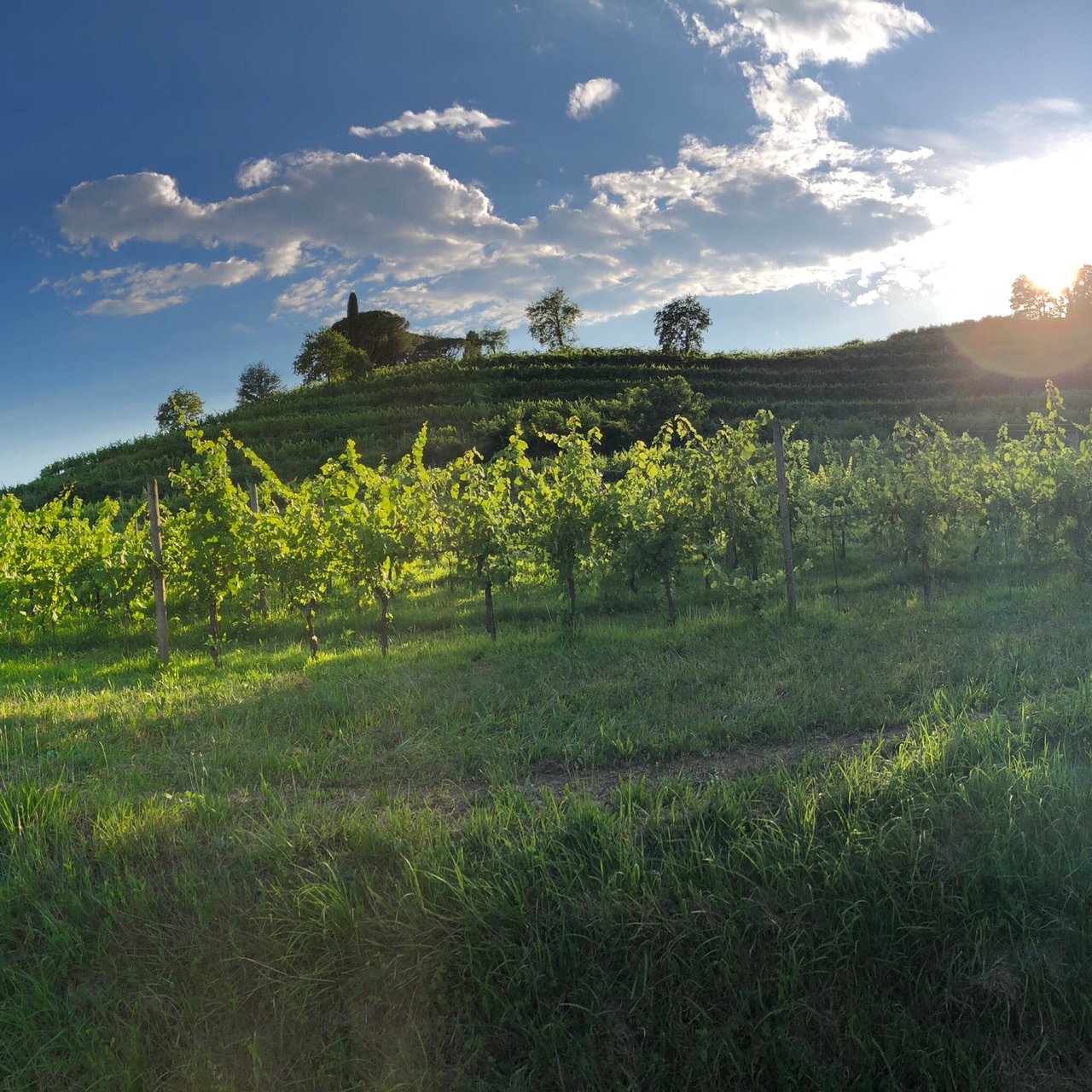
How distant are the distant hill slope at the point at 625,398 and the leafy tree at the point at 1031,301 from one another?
25.5ft

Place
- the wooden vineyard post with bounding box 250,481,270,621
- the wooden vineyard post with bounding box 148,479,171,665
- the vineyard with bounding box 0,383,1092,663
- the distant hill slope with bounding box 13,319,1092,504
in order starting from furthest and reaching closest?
the distant hill slope with bounding box 13,319,1092,504 → the wooden vineyard post with bounding box 250,481,270,621 → the vineyard with bounding box 0,383,1092,663 → the wooden vineyard post with bounding box 148,479,171,665

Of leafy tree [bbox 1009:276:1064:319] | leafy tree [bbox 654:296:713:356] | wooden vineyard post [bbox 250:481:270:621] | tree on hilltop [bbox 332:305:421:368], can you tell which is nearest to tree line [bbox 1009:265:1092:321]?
leafy tree [bbox 1009:276:1064:319]

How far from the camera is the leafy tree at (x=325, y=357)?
5925cm

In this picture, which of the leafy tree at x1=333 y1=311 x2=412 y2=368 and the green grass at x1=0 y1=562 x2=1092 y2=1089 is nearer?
the green grass at x1=0 y1=562 x2=1092 y2=1089

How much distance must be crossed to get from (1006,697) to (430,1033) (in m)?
5.10

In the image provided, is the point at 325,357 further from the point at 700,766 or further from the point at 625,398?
the point at 700,766

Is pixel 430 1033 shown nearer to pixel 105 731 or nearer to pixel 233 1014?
pixel 233 1014

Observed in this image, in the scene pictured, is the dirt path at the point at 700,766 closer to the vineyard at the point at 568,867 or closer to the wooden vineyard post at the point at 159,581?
the vineyard at the point at 568,867

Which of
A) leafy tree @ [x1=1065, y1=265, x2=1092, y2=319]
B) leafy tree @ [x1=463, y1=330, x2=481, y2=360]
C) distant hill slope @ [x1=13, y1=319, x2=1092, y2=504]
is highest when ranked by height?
leafy tree @ [x1=463, y1=330, x2=481, y2=360]

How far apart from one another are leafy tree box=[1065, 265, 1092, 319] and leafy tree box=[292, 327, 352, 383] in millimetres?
59551

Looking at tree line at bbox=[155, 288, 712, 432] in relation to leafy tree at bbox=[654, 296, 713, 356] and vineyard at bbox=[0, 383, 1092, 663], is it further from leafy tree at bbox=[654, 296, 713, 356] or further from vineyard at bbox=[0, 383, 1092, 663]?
vineyard at bbox=[0, 383, 1092, 663]

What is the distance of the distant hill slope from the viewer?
3431 centimetres

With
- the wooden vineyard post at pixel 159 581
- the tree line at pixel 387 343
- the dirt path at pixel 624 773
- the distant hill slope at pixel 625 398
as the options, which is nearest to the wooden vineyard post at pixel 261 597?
the wooden vineyard post at pixel 159 581

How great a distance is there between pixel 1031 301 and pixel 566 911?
8349 centimetres
